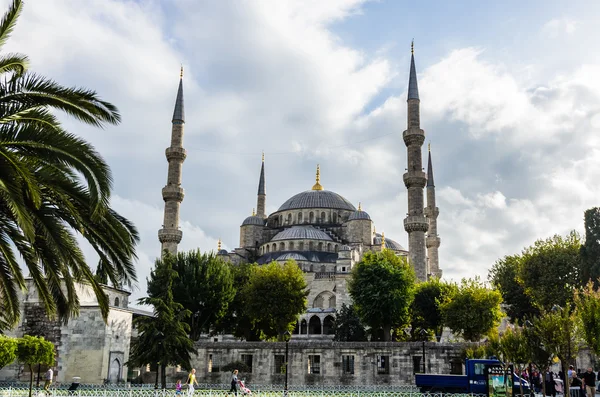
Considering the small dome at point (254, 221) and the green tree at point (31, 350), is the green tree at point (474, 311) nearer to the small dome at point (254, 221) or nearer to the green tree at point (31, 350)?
the green tree at point (31, 350)

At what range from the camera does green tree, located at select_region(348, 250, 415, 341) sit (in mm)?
32844

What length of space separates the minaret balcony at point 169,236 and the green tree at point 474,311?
20330 mm

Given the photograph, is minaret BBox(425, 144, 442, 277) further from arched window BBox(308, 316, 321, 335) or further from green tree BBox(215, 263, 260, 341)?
green tree BBox(215, 263, 260, 341)

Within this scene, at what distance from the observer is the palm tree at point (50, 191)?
330 inches

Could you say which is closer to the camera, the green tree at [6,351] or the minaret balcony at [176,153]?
the green tree at [6,351]

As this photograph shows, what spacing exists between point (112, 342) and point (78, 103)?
17685mm

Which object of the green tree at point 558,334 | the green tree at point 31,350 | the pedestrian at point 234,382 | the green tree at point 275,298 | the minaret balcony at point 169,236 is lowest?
the pedestrian at point 234,382

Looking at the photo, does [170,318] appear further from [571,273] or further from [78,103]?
[571,273]

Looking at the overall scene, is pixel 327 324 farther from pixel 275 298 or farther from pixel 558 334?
pixel 558 334

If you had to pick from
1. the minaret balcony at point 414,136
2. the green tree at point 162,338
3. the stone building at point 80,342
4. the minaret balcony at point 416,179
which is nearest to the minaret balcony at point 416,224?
the minaret balcony at point 416,179

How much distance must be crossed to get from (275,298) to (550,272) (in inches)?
619

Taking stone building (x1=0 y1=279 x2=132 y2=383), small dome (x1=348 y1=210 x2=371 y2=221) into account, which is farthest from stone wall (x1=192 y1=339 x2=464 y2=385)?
small dome (x1=348 y1=210 x2=371 y2=221)

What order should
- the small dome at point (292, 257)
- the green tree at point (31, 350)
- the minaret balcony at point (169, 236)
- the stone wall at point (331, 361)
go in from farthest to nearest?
1. the small dome at point (292, 257)
2. the minaret balcony at point (169, 236)
3. the stone wall at point (331, 361)
4. the green tree at point (31, 350)

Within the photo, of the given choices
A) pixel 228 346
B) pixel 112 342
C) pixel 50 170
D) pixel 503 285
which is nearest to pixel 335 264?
pixel 503 285
